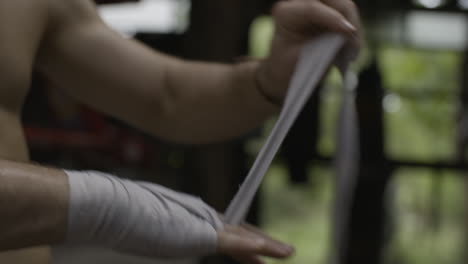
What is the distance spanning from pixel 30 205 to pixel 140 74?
43 cm

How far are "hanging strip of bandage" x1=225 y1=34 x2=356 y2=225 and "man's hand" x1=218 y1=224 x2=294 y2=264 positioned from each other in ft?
0.09

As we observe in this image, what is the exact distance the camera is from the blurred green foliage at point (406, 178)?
7.98 ft

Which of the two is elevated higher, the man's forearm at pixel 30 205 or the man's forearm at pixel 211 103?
the man's forearm at pixel 211 103

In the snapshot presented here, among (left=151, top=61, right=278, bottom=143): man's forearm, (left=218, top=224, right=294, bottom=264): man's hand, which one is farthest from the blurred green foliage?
(left=218, top=224, right=294, bottom=264): man's hand

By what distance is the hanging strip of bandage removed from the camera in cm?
59

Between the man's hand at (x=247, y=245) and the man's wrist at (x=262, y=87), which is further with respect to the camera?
the man's wrist at (x=262, y=87)

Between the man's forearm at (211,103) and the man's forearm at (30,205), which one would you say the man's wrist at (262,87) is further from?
the man's forearm at (30,205)

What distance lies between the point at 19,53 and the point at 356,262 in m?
1.90

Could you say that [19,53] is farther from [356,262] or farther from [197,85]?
[356,262]

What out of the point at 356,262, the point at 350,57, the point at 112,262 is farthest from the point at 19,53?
the point at 356,262

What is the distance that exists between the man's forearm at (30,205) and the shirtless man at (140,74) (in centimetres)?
15

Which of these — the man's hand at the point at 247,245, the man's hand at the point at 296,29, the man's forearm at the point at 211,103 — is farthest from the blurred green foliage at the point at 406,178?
the man's hand at the point at 247,245

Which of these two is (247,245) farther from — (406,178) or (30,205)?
(406,178)

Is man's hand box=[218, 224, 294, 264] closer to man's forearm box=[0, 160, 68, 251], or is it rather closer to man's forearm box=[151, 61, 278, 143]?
man's forearm box=[0, 160, 68, 251]
